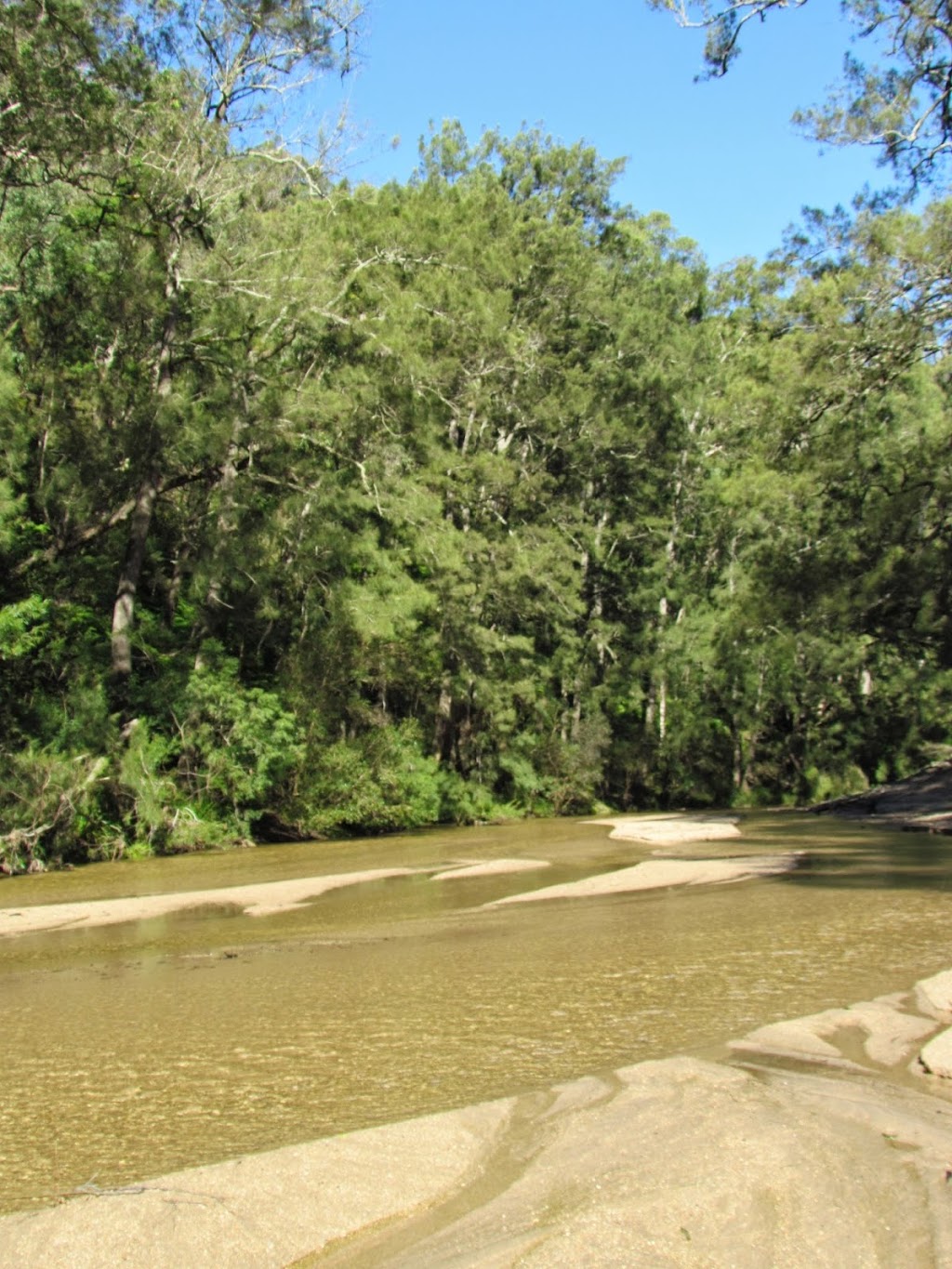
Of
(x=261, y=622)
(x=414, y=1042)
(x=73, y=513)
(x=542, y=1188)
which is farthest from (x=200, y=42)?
(x=542, y=1188)

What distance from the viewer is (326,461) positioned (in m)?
21.2

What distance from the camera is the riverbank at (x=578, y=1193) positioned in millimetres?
2629

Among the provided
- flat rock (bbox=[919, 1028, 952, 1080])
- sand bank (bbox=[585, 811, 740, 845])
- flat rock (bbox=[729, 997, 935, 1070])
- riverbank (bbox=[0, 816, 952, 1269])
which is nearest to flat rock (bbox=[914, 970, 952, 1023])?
flat rock (bbox=[729, 997, 935, 1070])

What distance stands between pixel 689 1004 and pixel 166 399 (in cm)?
1606

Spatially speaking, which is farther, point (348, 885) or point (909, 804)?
point (909, 804)

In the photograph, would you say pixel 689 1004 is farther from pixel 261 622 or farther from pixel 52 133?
pixel 261 622

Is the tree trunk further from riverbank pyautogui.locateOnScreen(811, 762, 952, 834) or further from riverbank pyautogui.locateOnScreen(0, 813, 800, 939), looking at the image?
riverbank pyautogui.locateOnScreen(811, 762, 952, 834)

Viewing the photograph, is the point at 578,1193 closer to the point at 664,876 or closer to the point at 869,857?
the point at 664,876

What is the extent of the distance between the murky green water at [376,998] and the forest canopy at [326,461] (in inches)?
315

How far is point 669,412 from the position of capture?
103ft

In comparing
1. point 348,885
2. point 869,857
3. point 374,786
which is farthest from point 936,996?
point 374,786

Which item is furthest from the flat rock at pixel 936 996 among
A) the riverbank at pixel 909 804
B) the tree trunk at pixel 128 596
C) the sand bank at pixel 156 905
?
the tree trunk at pixel 128 596

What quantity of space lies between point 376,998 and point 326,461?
16.7 meters

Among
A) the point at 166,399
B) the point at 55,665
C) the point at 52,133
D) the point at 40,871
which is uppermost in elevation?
the point at 52,133
